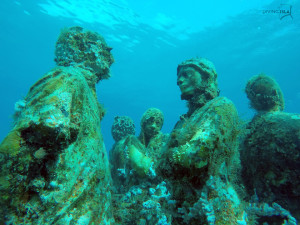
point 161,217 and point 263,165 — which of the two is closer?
point 161,217

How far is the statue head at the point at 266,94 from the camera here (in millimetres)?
6508

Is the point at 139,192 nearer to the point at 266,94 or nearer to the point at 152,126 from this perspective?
the point at 152,126

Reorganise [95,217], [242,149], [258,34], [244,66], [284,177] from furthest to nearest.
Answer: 1. [244,66]
2. [258,34]
3. [242,149]
4. [284,177]
5. [95,217]

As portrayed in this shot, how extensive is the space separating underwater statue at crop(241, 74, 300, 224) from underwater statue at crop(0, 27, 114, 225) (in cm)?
237

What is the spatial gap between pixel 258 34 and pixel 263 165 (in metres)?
34.3

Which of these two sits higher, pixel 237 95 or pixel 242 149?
pixel 237 95

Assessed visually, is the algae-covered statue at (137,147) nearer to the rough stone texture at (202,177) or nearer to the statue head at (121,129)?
the statue head at (121,129)

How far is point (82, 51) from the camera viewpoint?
17.2 ft

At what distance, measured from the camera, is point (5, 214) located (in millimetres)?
1755

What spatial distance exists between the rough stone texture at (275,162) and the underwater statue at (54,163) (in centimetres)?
265

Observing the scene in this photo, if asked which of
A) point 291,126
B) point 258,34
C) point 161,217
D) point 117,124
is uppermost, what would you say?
point 258,34

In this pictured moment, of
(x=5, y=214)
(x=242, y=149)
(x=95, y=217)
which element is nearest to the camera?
(x=5, y=214)

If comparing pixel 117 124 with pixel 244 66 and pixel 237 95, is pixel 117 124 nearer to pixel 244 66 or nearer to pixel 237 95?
pixel 244 66

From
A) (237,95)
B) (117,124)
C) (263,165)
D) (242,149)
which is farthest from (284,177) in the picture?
(237,95)
